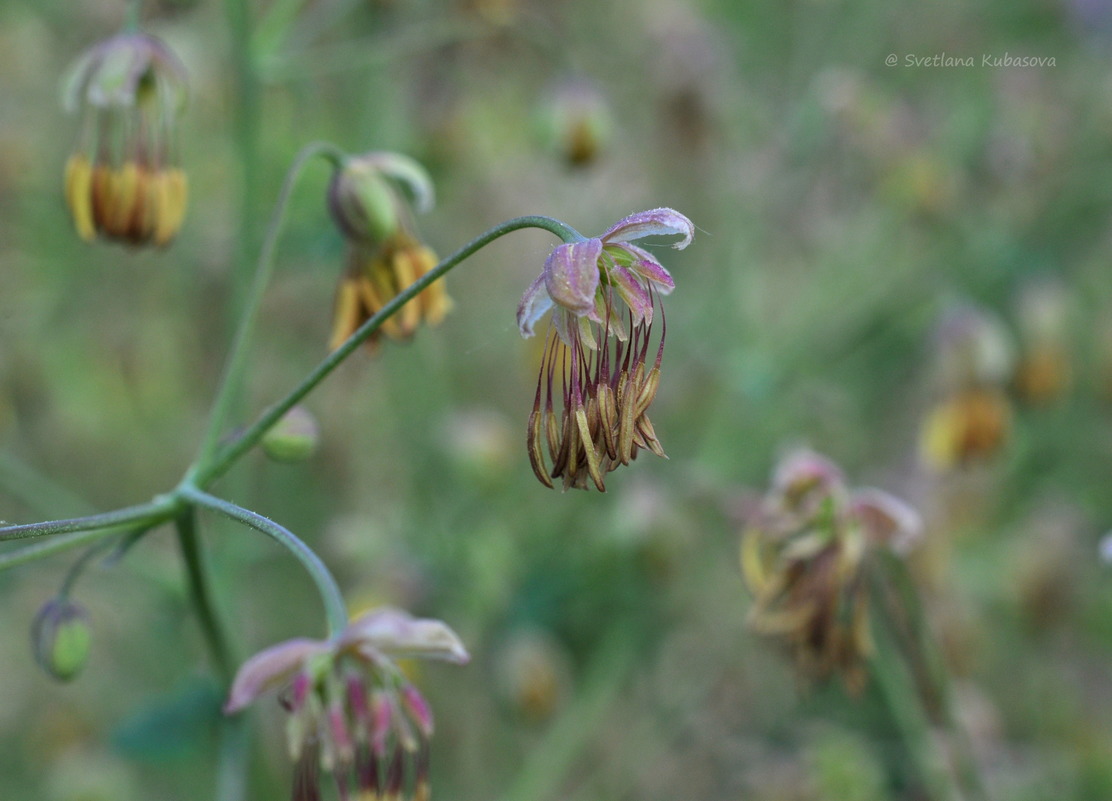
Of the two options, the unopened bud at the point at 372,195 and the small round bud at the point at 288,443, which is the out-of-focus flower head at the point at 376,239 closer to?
the unopened bud at the point at 372,195

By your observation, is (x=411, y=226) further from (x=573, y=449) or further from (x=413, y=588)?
(x=413, y=588)

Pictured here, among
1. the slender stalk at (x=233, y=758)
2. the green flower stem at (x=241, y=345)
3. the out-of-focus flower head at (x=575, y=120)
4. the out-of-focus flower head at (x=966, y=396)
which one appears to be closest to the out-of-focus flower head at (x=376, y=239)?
the green flower stem at (x=241, y=345)

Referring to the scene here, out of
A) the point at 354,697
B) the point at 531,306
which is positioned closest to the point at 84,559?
the point at 354,697

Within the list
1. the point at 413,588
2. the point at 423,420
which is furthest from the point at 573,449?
the point at 423,420

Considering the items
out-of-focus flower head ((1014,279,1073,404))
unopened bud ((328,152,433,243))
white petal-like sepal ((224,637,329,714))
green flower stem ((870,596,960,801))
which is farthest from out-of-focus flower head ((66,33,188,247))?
out-of-focus flower head ((1014,279,1073,404))

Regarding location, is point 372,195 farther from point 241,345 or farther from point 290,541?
point 290,541

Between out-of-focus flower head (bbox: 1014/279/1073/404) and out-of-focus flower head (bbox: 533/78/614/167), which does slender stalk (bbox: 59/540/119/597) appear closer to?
out-of-focus flower head (bbox: 533/78/614/167)

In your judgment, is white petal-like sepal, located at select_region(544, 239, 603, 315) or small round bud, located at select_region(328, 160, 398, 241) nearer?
white petal-like sepal, located at select_region(544, 239, 603, 315)
